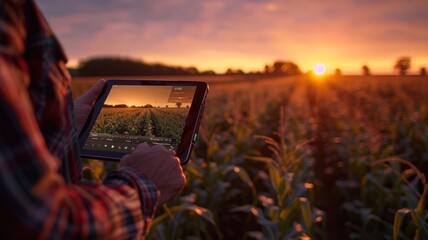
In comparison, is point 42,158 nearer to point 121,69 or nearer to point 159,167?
point 159,167

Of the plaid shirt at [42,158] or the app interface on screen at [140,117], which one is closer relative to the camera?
the plaid shirt at [42,158]

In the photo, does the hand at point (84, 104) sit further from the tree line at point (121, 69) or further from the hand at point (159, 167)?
the tree line at point (121, 69)

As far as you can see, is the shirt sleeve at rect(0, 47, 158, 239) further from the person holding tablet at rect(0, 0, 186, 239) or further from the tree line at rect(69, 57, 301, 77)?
the tree line at rect(69, 57, 301, 77)

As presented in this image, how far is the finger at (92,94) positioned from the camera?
1706 millimetres

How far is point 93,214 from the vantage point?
77 centimetres

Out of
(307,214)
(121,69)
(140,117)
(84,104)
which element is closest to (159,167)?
(140,117)

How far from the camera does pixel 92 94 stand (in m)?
1.73

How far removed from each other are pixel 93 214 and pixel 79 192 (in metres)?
0.06

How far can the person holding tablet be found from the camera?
2.17 ft

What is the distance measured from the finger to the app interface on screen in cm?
6

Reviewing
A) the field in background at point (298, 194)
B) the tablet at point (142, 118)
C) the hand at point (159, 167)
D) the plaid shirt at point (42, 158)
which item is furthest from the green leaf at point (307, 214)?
the plaid shirt at point (42, 158)

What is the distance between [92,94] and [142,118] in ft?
0.83

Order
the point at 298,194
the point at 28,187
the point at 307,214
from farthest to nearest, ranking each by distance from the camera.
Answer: the point at 298,194
the point at 307,214
the point at 28,187

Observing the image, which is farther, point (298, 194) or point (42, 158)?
point (298, 194)
